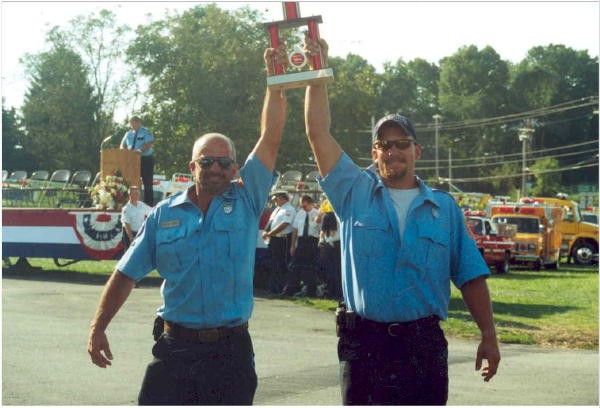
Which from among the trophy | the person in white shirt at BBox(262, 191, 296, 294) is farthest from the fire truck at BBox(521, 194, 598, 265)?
the trophy

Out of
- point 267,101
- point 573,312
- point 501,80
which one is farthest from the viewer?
point 501,80

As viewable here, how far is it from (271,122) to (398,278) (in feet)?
3.93

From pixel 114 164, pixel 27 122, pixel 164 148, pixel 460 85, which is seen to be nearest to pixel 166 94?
pixel 164 148

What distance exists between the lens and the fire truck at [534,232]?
123 ft

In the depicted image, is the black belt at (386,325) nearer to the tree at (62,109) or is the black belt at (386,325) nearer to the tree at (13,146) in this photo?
the tree at (62,109)

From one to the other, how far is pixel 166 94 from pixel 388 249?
52215mm

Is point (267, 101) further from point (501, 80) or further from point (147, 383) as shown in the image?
point (501, 80)

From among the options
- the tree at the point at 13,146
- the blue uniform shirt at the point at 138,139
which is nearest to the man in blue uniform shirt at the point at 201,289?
the blue uniform shirt at the point at 138,139

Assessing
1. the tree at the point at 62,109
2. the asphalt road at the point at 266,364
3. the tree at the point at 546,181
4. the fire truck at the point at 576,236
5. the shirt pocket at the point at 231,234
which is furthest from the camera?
the tree at the point at 546,181

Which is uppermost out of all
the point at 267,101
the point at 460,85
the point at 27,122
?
the point at 460,85

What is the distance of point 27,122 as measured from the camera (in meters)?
65.5

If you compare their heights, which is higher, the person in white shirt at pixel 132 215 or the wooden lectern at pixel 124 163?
the wooden lectern at pixel 124 163

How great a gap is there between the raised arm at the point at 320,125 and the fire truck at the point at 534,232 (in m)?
32.4

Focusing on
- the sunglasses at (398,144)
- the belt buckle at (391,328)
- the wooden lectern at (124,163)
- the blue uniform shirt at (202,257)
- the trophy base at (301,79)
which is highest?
the wooden lectern at (124,163)
